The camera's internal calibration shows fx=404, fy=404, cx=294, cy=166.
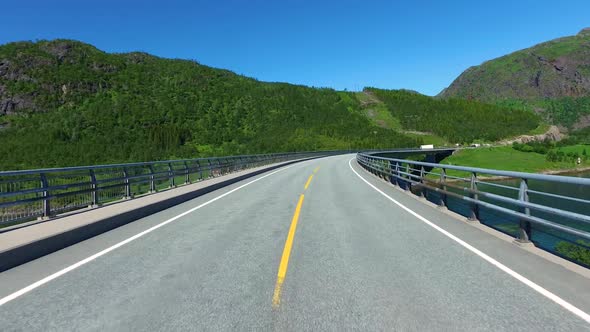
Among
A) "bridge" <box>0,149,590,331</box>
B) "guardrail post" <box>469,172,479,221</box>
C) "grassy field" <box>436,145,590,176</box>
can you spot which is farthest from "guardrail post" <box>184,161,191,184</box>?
"grassy field" <box>436,145,590,176</box>

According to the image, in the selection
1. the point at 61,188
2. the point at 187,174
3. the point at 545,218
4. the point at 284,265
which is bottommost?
the point at 545,218

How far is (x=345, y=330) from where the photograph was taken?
392 cm

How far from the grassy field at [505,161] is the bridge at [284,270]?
88.1 metres

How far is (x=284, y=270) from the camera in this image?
590 centimetres

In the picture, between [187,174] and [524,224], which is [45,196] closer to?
[524,224]

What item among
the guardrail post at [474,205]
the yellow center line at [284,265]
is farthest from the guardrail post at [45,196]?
the guardrail post at [474,205]

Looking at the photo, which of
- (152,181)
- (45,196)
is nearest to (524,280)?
(45,196)

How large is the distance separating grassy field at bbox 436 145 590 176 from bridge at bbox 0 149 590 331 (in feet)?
289

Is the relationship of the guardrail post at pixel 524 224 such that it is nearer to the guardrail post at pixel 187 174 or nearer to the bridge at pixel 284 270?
the bridge at pixel 284 270

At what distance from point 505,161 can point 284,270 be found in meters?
113

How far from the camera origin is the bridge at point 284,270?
13.9 feet

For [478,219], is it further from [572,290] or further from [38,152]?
[38,152]

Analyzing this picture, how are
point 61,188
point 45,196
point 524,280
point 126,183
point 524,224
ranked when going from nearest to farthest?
1. point 524,280
2. point 524,224
3. point 45,196
4. point 61,188
5. point 126,183

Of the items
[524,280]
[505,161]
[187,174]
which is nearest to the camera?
[524,280]
